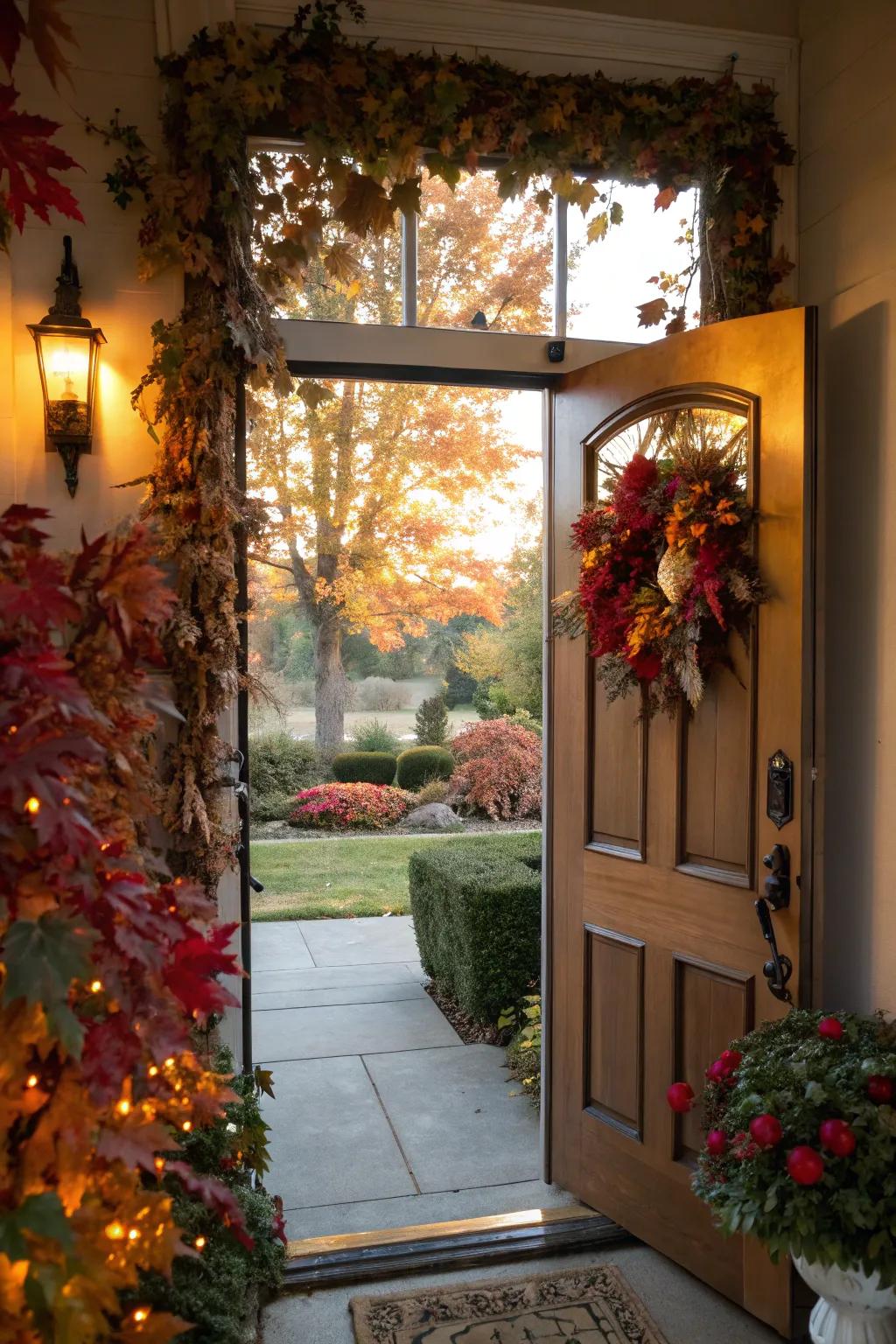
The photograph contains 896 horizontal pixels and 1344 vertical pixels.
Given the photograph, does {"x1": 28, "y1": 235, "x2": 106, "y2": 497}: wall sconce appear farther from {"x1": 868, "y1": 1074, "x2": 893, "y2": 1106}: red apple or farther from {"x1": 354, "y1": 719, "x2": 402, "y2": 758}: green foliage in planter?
{"x1": 354, "y1": 719, "x2": 402, "y2": 758}: green foliage in planter

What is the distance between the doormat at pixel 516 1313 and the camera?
2350 mm

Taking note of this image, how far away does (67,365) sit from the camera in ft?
8.00

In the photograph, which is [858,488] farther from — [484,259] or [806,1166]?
[806,1166]

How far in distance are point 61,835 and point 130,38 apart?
2192 mm

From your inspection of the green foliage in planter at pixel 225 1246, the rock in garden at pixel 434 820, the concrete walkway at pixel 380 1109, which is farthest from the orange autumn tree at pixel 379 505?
the green foliage in planter at pixel 225 1246

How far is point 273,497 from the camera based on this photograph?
1019cm

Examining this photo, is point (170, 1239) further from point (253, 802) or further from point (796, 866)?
point (253, 802)

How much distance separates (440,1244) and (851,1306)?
110 centimetres

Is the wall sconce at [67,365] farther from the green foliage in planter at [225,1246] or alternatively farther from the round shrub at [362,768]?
the round shrub at [362,768]

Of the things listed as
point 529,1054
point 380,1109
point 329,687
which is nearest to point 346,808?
point 329,687

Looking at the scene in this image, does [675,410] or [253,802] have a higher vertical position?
[675,410]

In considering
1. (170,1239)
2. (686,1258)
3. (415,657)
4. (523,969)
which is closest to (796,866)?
(686,1258)

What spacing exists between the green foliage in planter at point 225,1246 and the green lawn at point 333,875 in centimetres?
345

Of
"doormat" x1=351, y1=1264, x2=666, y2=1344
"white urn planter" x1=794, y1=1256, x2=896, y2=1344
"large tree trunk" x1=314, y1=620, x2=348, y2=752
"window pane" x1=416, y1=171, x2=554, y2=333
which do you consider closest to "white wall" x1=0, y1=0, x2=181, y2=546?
"window pane" x1=416, y1=171, x2=554, y2=333
